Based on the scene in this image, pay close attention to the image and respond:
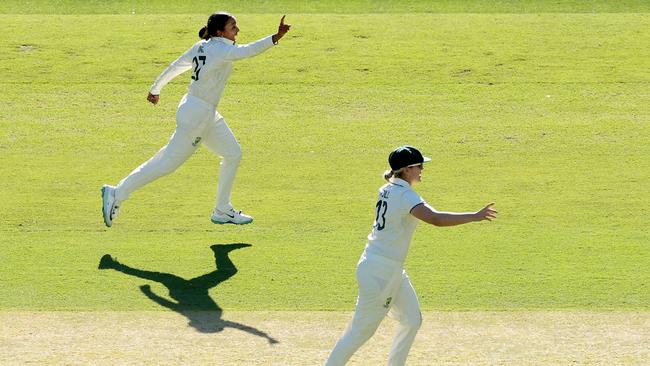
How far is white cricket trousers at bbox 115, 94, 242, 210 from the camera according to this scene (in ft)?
47.4

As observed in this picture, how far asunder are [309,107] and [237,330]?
9609mm

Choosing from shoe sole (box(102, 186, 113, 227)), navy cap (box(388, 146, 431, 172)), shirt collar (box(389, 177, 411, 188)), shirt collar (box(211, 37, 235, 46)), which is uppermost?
shirt collar (box(211, 37, 235, 46))

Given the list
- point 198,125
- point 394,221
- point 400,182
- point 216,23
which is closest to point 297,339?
point 394,221

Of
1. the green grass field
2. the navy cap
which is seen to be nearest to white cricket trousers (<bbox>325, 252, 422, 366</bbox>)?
the navy cap

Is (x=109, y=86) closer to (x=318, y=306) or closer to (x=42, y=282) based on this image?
(x=42, y=282)

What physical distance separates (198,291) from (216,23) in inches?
121

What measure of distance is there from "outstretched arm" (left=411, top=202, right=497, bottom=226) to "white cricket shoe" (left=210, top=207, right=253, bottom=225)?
5681 mm

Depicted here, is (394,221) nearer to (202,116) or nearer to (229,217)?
(202,116)

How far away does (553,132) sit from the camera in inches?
781

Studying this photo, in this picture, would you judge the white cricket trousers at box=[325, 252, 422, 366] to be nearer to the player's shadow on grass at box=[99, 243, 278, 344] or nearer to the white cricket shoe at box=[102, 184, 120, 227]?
the player's shadow on grass at box=[99, 243, 278, 344]

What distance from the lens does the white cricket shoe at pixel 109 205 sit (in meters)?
14.7

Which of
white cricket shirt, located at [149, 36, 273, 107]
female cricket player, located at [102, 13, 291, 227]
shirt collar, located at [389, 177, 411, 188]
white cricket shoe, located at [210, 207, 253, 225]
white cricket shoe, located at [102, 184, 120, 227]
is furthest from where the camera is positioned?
white cricket shoe, located at [210, 207, 253, 225]

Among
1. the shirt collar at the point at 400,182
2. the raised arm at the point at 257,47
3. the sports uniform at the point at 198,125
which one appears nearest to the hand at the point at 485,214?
the shirt collar at the point at 400,182

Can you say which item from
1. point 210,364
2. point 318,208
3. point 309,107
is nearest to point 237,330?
point 210,364
